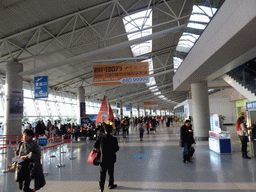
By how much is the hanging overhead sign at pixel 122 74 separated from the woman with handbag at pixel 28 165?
28.7 ft

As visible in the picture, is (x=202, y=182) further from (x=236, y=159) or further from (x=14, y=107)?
(x=14, y=107)

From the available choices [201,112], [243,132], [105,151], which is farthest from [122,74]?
[105,151]

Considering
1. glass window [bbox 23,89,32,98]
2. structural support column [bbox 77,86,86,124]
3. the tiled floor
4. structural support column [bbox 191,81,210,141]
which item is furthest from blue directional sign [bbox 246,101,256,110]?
glass window [bbox 23,89,32,98]

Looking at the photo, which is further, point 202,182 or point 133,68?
point 133,68

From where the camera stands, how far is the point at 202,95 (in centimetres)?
1317

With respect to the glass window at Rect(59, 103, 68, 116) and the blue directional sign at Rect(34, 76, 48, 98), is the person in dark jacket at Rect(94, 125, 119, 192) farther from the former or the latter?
the glass window at Rect(59, 103, 68, 116)

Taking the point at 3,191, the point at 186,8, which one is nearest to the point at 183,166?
the point at 3,191

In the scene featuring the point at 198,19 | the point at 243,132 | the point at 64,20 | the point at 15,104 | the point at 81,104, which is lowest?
the point at 243,132

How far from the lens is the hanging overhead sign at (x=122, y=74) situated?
12.2 metres

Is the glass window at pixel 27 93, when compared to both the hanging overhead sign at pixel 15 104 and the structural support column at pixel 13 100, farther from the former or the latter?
the hanging overhead sign at pixel 15 104

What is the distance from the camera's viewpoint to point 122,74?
1227 centimetres

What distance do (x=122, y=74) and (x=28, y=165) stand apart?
9.16 metres

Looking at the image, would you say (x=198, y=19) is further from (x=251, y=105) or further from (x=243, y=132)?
(x=243, y=132)

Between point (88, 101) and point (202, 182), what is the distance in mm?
35420
